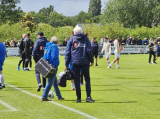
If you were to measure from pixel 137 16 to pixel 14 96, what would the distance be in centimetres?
7065

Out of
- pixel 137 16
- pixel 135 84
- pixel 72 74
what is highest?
pixel 137 16

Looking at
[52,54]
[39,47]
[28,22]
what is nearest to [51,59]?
[52,54]

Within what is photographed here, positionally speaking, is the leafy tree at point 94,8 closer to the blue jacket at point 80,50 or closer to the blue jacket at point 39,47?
the blue jacket at point 39,47

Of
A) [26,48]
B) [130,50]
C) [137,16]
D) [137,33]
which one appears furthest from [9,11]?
[26,48]

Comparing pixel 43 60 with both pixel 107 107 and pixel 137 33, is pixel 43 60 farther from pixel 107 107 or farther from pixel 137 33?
pixel 137 33

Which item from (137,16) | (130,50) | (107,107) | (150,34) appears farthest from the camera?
(137,16)

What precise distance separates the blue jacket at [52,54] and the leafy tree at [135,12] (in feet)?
229

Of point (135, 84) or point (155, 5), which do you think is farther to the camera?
point (155, 5)

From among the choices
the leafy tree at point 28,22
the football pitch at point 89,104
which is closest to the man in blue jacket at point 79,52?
the football pitch at point 89,104

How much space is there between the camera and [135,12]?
78688 mm

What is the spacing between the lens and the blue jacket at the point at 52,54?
9.37m

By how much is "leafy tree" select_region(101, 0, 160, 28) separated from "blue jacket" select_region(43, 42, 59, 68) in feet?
229

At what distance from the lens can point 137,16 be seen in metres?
78.7

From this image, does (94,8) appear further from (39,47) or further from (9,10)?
(39,47)
